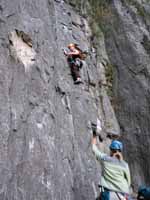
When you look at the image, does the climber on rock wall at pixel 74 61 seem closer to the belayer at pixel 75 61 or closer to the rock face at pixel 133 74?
the belayer at pixel 75 61

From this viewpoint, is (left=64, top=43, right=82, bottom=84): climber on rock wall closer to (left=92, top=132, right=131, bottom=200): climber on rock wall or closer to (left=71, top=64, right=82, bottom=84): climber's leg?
(left=71, top=64, right=82, bottom=84): climber's leg

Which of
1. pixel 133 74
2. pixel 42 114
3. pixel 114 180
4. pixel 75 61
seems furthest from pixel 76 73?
→ pixel 114 180

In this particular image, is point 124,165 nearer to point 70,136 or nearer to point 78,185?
Result: point 78,185

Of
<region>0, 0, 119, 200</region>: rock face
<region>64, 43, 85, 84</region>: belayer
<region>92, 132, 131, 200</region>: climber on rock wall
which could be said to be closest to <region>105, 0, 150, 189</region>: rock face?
<region>0, 0, 119, 200</region>: rock face

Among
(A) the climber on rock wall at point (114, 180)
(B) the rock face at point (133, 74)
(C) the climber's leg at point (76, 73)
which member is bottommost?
(B) the rock face at point (133, 74)

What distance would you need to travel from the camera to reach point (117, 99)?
14719 millimetres

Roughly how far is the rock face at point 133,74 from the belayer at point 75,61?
9.10 feet

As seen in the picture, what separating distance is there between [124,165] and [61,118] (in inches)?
143

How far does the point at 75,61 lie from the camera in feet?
41.2

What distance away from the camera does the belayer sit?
12258 mm

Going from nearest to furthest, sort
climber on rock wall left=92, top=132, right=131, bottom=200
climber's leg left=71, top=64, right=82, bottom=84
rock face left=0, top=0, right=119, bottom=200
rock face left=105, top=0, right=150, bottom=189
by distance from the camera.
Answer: climber on rock wall left=92, top=132, right=131, bottom=200, rock face left=0, top=0, right=119, bottom=200, climber's leg left=71, top=64, right=82, bottom=84, rock face left=105, top=0, right=150, bottom=189

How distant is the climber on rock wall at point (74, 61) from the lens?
1226 cm

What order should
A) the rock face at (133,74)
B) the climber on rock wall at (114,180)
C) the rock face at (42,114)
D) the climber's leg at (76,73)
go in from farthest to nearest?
1. the rock face at (133,74)
2. the climber's leg at (76,73)
3. the rock face at (42,114)
4. the climber on rock wall at (114,180)

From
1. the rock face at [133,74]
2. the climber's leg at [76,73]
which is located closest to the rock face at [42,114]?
the climber's leg at [76,73]
